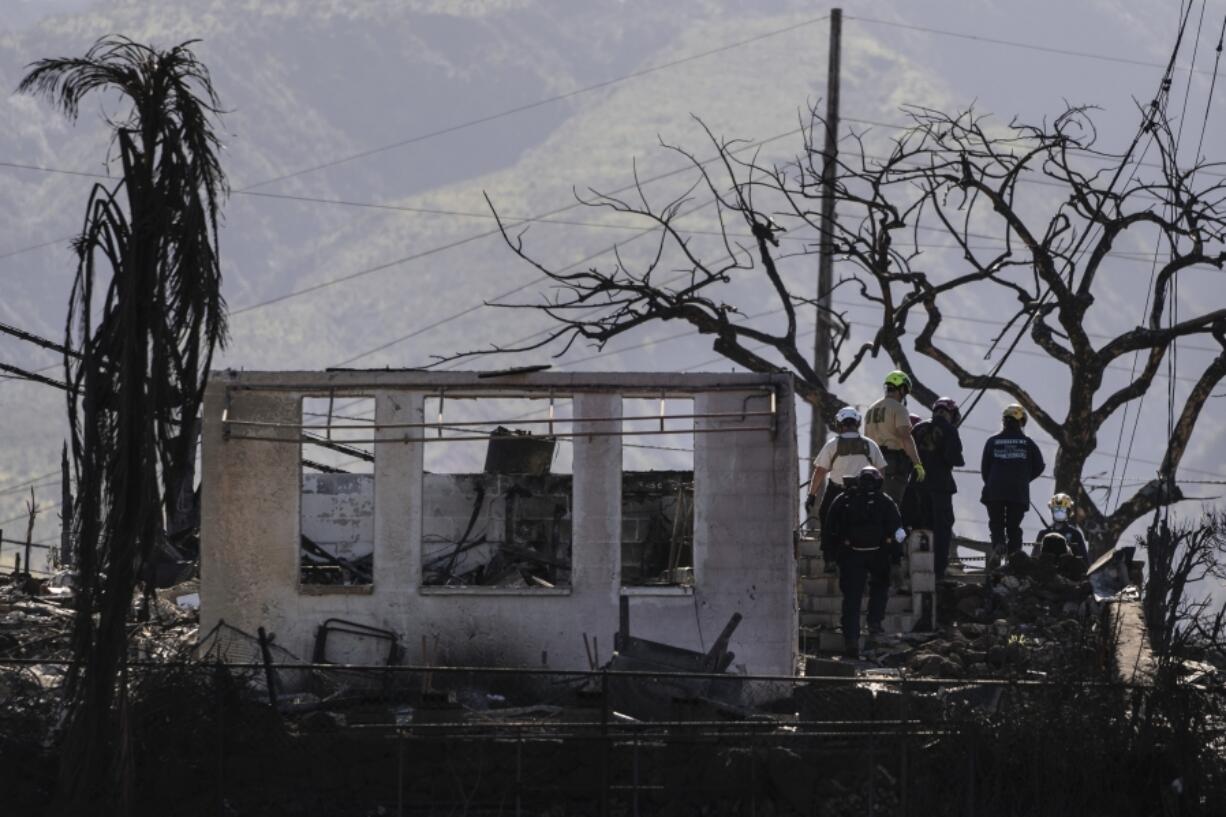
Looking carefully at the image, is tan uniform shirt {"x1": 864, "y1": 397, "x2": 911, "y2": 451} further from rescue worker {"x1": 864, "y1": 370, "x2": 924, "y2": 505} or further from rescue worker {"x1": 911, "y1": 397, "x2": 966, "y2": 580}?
rescue worker {"x1": 911, "y1": 397, "x2": 966, "y2": 580}

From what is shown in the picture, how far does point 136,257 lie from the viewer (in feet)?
47.0

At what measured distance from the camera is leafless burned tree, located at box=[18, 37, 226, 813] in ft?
46.6

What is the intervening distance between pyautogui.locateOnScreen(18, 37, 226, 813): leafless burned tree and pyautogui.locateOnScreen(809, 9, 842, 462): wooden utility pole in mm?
18914

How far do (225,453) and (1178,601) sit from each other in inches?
338

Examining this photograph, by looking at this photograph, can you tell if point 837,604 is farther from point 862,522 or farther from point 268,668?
point 268,668

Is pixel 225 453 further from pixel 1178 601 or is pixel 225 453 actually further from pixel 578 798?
pixel 1178 601

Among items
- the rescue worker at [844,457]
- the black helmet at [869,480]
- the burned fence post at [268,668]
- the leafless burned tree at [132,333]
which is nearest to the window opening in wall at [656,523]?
the rescue worker at [844,457]

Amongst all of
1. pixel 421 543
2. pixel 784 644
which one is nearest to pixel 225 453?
pixel 421 543

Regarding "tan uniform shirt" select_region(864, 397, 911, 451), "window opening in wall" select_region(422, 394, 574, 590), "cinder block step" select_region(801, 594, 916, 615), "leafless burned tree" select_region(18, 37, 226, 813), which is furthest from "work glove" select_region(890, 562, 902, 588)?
"leafless burned tree" select_region(18, 37, 226, 813)

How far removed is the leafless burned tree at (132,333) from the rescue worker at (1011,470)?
421 inches

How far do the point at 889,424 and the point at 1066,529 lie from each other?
3.36 m

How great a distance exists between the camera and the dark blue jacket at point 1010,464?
23.2 meters

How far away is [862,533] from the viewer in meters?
20.5

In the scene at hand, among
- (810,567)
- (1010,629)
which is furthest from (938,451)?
(810,567)
